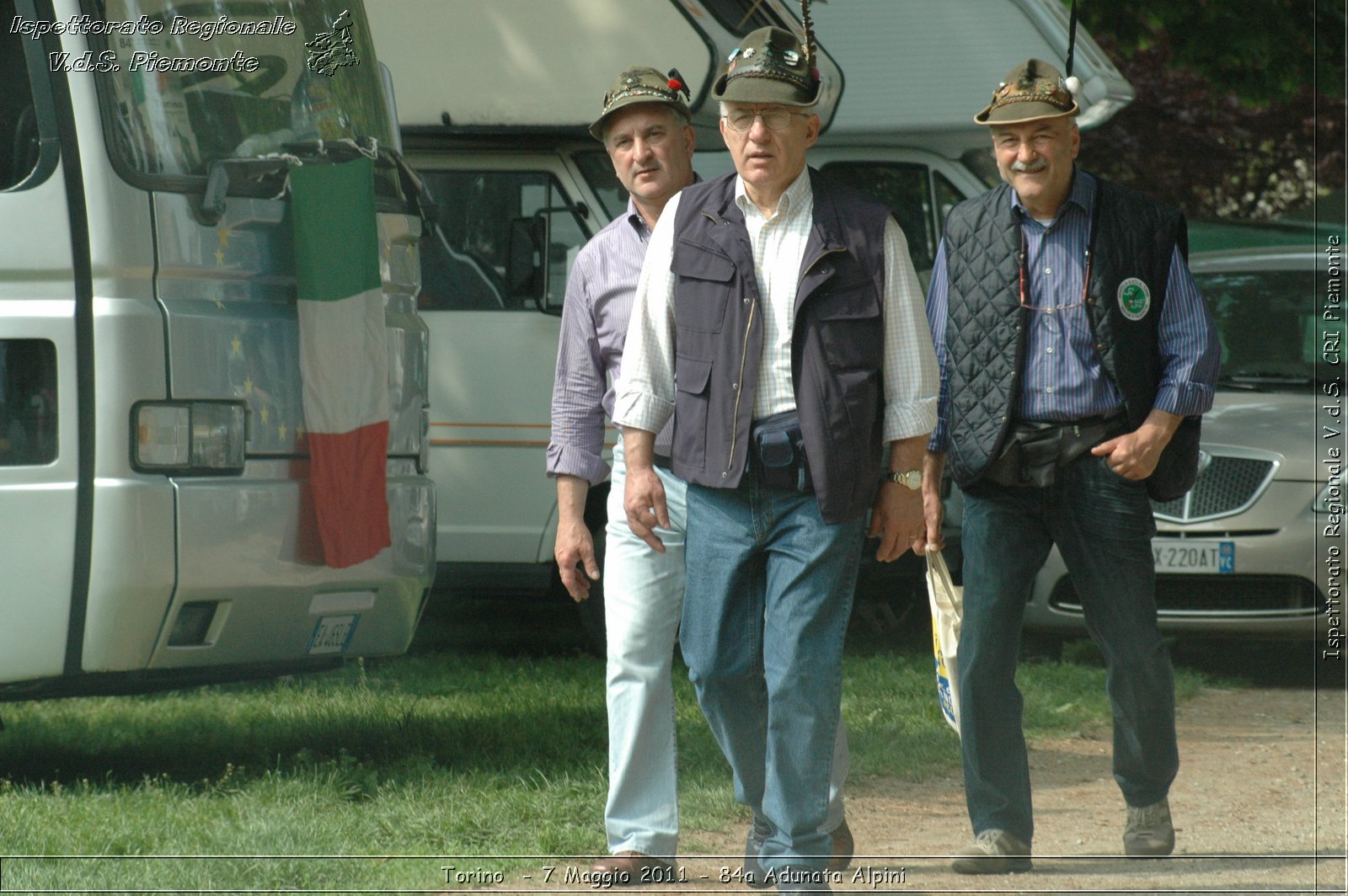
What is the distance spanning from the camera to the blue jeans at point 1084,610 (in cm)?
445

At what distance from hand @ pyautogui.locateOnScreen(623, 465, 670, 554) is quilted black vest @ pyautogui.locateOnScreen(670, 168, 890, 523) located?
0.24 ft

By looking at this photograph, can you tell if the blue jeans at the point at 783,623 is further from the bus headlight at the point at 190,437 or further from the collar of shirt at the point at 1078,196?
the bus headlight at the point at 190,437

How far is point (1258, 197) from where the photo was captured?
1658 cm

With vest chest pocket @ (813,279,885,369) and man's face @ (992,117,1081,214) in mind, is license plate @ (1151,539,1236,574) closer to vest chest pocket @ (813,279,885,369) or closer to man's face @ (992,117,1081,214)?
man's face @ (992,117,1081,214)

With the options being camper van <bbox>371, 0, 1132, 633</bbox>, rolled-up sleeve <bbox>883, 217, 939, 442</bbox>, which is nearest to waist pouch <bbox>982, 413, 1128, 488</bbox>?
rolled-up sleeve <bbox>883, 217, 939, 442</bbox>

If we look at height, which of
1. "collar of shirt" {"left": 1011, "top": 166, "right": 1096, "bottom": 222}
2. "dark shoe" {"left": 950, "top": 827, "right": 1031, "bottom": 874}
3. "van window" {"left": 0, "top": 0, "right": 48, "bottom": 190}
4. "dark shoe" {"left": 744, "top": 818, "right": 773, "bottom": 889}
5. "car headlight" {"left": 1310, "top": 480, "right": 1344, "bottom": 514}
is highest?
"van window" {"left": 0, "top": 0, "right": 48, "bottom": 190}

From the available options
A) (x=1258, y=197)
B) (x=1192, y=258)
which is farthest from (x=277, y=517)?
(x=1258, y=197)

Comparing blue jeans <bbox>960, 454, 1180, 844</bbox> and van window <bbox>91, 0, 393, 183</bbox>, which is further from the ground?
van window <bbox>91, 0, 393, 183</bbox>

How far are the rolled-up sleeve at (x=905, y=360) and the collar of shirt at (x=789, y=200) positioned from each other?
21cm

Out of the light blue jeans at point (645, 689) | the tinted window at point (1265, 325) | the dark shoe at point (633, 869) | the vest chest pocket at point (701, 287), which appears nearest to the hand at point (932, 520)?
the light blue jeans at point (645, 689)

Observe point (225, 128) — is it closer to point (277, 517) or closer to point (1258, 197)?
point (277, 517)

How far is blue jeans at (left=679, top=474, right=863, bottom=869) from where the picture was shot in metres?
3.82

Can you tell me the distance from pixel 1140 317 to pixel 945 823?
5.60 feet

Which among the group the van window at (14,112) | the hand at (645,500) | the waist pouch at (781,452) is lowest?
the hand at (645,500)
